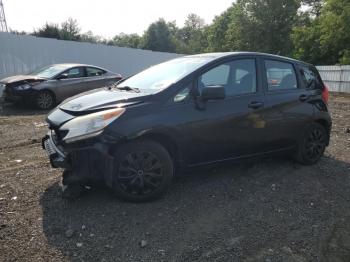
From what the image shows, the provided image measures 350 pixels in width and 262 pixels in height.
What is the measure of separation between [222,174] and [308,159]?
1.56 m

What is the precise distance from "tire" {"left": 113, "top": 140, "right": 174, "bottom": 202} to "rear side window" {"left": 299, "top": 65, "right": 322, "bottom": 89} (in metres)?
2.93

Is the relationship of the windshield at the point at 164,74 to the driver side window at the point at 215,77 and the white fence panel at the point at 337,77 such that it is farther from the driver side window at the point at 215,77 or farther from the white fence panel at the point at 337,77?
the white fence panel at the point at 337,77

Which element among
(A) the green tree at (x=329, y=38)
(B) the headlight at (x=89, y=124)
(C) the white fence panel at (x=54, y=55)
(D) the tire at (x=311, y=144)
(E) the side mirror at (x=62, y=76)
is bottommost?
(D) the tire at (x=311, y=144)

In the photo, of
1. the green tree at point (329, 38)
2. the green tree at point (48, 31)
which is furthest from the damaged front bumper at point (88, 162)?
the green tree at point (48, 31)

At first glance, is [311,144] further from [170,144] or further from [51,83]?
[51,83]

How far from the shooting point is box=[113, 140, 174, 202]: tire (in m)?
4.39

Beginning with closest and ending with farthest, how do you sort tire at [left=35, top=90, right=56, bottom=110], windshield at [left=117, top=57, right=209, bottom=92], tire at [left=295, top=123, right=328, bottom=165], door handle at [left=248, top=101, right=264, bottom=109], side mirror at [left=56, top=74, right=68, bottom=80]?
windshield at [left=117, top=57, right=209, bottom=92], door handle at [left=248, top=101, right=264, bottom=109], tire at [left=295, top=123, right=328, bottom=165], tire at [left=35, top=90, right=56, bottom=110], side mirror at [left=56, top=74, right=68, bottom=80]

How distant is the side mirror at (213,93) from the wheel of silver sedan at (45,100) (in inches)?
337

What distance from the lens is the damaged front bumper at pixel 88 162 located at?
421cm

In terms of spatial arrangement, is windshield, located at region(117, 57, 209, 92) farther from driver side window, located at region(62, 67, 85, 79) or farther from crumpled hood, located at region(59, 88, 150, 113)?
driver side window, located at region(62, 67, 85, 79)

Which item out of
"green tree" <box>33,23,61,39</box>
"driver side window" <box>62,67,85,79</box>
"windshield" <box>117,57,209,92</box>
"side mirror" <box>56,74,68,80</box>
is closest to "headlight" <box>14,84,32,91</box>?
"side mirror" <box>56,74,68,80</box>

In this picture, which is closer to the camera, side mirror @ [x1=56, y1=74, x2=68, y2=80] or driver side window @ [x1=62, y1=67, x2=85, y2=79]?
side mirror @ [x1=56, y1=74, x2=68, y2=80]

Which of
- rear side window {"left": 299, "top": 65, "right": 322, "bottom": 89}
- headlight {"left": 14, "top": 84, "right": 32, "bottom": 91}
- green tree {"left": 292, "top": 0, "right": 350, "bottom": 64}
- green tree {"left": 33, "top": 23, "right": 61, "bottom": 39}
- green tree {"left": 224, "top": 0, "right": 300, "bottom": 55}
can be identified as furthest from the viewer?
green tree {"left": 224, "top": 0, "right": 300, "bottom": 55}

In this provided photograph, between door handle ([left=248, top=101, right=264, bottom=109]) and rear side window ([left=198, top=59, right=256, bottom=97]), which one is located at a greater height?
rear side window ([left=198, top=59, right=256, bottom=97])
